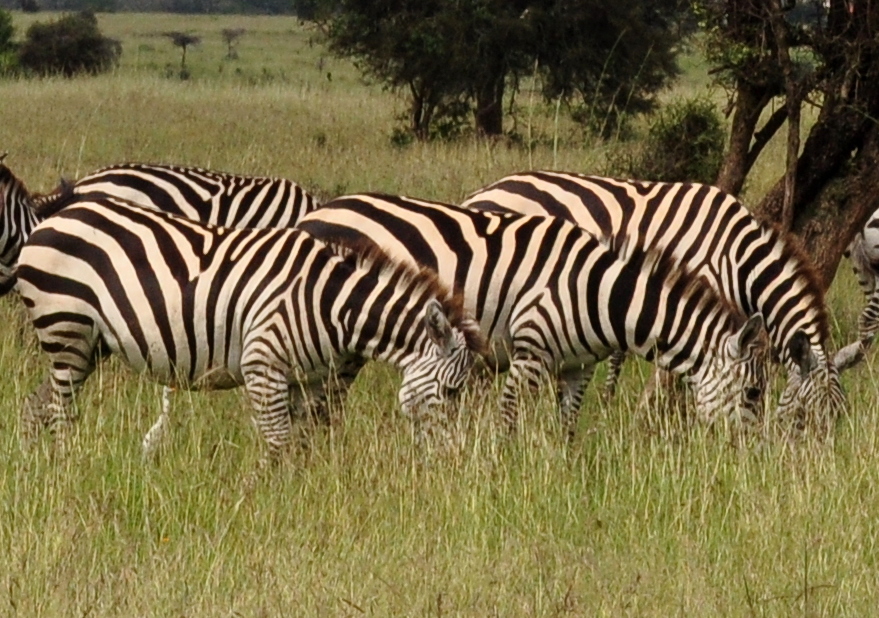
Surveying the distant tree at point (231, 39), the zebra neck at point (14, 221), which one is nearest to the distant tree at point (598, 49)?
the zebra neck at point (14, 221)

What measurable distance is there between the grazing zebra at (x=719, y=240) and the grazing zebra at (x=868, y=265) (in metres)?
2.27

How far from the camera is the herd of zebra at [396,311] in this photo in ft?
20.3

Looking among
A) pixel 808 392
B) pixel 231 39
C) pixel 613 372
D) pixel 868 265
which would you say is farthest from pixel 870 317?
pixel 231 39

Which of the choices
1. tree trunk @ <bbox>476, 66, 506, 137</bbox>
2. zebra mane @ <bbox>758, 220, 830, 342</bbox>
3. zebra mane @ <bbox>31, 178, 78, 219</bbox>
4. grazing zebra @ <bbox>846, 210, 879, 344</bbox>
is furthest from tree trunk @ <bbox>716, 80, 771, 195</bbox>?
tree trunk @ <bbox>476, 66, 506, 137</bbox>

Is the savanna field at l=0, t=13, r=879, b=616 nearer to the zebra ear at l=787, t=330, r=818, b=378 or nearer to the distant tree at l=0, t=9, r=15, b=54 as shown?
the zebra ear at l=787, t=330, r=818, b=378

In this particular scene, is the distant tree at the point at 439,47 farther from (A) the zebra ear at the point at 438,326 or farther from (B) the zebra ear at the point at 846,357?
(A) the zebra ear at the point at 438,326

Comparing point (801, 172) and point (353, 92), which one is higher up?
point (801, 172)

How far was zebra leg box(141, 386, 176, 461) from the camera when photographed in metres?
5.98

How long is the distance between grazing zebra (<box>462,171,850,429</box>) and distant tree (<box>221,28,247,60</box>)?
3880 centimetres

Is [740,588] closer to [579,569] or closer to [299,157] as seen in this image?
[579,569]

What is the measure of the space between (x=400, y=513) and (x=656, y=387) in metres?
2.20

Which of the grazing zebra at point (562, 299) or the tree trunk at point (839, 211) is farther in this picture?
→ the tree trunk at point (839, 211)

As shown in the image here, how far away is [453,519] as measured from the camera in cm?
525


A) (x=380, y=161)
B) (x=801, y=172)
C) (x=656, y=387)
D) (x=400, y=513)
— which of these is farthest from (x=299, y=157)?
(x=400, y=513)
